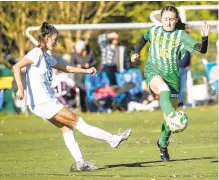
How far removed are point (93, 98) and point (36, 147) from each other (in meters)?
11.4

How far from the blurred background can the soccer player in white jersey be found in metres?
12.8

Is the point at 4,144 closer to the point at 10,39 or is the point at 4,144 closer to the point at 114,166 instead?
the point at 114,166

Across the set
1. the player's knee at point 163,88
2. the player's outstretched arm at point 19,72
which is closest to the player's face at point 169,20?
the player's knee at point 163,88

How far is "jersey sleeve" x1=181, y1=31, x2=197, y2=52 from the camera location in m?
12.6

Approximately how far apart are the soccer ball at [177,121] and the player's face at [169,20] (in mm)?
1369

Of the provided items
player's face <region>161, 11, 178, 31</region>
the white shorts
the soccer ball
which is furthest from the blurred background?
the white shorts

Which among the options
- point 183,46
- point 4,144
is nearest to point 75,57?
point 4,144

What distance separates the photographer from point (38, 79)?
11.8 metres

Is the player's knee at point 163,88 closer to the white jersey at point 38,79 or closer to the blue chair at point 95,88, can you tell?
the white jersey at point 38,79

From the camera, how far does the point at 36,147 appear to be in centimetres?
1564

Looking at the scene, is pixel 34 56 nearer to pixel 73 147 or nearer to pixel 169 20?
pixel 73 147

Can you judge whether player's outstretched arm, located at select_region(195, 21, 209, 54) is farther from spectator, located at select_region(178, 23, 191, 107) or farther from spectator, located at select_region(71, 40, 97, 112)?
spectator, located at select_region(71, 40, 97, 112)

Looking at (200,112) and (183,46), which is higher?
(183,46)

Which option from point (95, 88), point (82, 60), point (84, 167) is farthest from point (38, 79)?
point (95, 88)
